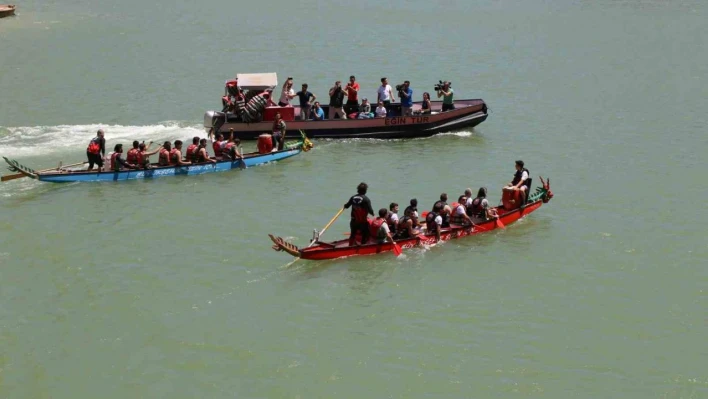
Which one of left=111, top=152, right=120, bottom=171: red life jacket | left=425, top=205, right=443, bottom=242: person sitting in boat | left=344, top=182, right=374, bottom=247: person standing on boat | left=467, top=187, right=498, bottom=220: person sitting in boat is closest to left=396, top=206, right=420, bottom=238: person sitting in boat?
left=425, top=205, right=443, bottom=242: person sitting in boat

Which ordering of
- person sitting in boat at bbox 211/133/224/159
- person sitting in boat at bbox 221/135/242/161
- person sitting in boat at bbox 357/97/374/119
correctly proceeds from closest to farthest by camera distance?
person sitting in boat at bbox 221/135/242/161, person sitting in boat at bbox 211/133/224/159, person sitting in boat at bbox 357/97/374/119

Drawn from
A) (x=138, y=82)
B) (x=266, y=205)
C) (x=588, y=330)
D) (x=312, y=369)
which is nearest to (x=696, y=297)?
(x=588, y=330)

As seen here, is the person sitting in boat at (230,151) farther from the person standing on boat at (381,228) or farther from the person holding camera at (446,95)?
the person standing on boat at (381,228)

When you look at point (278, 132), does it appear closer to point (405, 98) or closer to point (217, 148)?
point (217, 148)

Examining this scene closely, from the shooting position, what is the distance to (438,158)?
36.9 meters

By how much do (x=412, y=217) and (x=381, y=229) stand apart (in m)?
1.09

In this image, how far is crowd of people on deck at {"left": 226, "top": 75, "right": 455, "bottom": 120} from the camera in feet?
127

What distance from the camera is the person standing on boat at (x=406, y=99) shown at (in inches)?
1527

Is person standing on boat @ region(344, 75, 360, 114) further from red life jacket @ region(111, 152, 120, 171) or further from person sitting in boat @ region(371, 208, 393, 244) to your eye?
person sitting in boat @ region(371, 208, 393, 244)

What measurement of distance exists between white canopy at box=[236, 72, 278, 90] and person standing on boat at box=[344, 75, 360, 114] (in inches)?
111

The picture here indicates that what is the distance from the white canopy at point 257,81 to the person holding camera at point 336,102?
7.38ft

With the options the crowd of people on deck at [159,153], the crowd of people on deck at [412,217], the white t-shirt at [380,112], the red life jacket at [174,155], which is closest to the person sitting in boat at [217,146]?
the crowd of people on deck at [159,153]

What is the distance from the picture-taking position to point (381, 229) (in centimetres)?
2684

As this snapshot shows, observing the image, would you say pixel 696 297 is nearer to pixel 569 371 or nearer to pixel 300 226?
pixel 569 371
